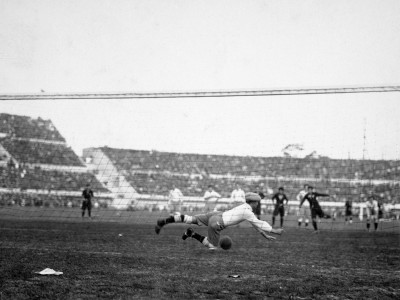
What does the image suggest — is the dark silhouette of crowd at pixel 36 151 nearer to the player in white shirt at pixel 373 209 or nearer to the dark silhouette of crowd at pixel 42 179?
the dark silhouette of crowd at pixel 42 179

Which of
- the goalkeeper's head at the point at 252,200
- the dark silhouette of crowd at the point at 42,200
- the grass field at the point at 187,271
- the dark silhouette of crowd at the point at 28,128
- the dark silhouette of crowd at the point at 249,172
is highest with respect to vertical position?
the dark silhouette of crowd at the point at 28,128

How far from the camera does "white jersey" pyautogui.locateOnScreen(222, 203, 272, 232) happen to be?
8982 millimetres

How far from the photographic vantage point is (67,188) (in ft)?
141

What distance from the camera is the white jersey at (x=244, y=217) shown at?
29.5 ft

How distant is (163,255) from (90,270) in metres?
2.49

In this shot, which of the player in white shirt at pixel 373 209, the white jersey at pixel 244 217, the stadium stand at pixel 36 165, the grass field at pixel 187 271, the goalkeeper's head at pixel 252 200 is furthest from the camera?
the stadium stand at pixel 36 165

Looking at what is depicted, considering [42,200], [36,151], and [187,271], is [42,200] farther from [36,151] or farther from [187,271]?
[187,271]

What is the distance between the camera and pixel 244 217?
30.6 feet

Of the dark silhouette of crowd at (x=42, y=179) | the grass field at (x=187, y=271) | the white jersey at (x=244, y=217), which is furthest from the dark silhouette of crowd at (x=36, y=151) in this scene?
the white jersey at (x=244, y=217)

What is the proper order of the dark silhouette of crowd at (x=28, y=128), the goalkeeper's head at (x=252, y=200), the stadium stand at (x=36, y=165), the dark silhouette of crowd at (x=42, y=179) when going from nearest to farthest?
the goalkeeper's head at (x=252, y=200) → the dark silhouette of crowd at (x=28, y=128) → the stadium stand at (x=36, y=165) → the dark silhouette of crowd at (x=42, y=179)

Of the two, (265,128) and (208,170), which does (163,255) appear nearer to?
(265,128)

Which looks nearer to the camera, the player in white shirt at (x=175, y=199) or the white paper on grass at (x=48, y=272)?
the white paper on grass at (x=48, y=272)

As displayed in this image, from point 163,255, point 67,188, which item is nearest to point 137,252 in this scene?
point 163,255

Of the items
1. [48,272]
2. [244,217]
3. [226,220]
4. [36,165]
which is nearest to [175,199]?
[36,165]
